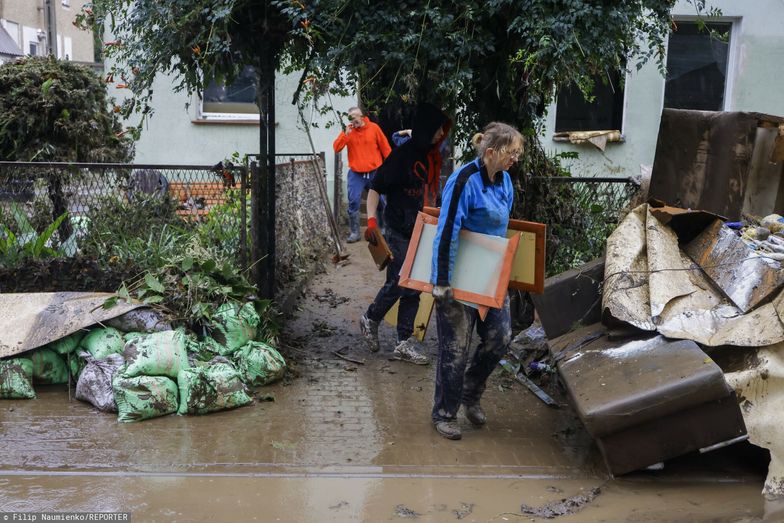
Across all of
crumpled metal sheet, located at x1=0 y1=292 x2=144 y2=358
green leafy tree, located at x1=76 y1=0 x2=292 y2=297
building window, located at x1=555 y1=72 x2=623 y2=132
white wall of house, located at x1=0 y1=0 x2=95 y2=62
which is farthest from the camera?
white wall of house, located at x1=0 y1=0 x2=95 y2=62

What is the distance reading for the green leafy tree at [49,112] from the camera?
24.0 feet

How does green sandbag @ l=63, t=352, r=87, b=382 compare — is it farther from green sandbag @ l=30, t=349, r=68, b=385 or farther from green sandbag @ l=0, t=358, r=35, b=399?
green sandbag @ l=0, t=358, r=35, b=399

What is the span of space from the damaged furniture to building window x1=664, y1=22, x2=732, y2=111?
892cm

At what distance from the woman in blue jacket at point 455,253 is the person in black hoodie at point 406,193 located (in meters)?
1.20

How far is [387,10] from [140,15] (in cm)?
169

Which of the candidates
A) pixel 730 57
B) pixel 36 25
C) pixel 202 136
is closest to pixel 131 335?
pixel 202 136

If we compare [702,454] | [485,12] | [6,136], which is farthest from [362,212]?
[702,454]

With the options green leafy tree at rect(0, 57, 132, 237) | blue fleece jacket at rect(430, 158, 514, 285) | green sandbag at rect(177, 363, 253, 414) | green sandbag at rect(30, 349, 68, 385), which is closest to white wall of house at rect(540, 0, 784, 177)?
green leafy tree at rect(0, 57, 132, 237)

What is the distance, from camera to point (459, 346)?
4770 mm

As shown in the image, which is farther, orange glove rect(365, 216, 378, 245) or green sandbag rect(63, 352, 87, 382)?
orange glove rect(365, 216, 378, 245)

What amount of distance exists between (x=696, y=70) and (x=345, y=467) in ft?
33.2

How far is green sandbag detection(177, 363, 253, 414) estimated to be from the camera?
5.07 meters

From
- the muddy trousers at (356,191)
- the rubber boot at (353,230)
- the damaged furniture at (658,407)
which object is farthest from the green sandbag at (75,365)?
the rubber boot at (353,230)

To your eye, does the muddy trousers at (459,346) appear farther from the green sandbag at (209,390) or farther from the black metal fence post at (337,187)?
the black metal fence post at (337,187)
